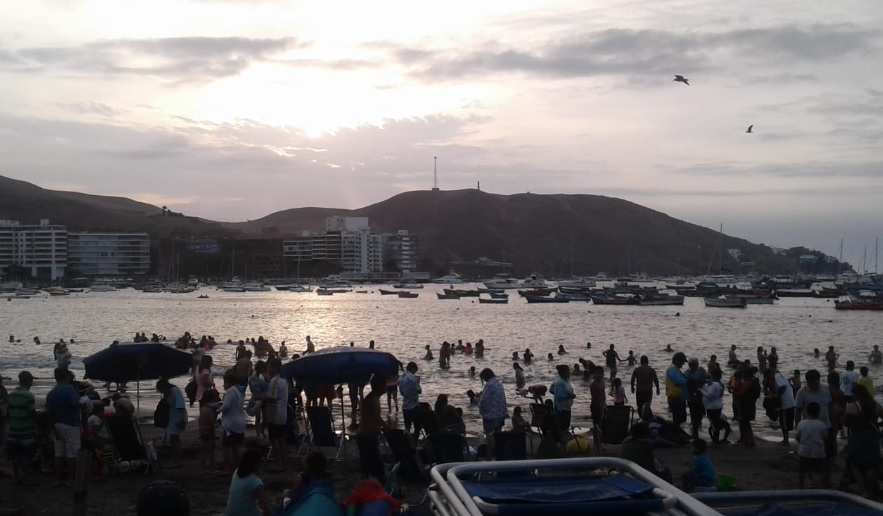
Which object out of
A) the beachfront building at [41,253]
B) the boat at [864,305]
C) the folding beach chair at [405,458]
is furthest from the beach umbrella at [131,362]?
the beachfront building at [41,253]

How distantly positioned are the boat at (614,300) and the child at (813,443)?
89.1 metres

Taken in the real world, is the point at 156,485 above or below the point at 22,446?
above

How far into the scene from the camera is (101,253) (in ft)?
636

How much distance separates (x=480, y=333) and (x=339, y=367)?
149ft

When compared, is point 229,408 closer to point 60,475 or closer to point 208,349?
point 60,475

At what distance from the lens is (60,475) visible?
9.49 meters

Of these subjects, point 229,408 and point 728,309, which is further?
point 728,309

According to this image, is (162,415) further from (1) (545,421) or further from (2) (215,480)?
(1) (545,421)

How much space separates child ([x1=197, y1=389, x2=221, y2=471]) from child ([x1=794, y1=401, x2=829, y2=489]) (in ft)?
22.7

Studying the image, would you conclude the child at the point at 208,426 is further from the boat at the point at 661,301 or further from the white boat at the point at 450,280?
the white boat at the point at 450,280

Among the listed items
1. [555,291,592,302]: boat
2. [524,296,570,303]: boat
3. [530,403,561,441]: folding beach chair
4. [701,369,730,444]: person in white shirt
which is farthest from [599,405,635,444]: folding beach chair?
[555,291,592,302]: boat

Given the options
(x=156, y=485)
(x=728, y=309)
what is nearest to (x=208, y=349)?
(x=156, y=485)

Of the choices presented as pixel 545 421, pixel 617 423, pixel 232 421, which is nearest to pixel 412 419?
pixel 545 421

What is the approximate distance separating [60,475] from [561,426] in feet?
22.6
